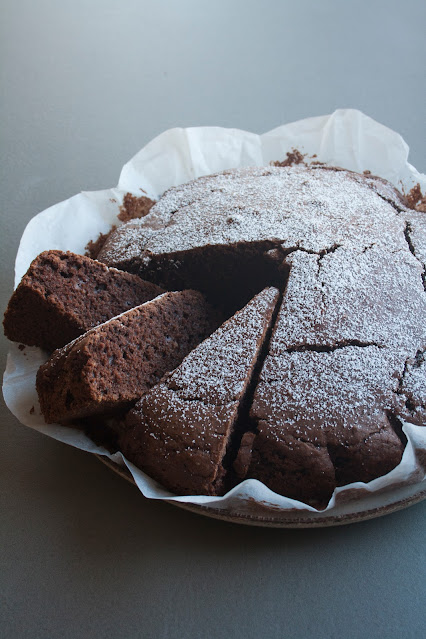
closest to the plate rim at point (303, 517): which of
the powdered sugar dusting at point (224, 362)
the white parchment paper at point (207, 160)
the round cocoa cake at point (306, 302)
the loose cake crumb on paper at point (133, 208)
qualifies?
the round cocoa cake at point (306, 302)

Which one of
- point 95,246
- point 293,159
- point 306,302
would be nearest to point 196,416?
point 306,302

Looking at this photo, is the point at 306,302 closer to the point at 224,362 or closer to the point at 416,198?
the point at 224,362

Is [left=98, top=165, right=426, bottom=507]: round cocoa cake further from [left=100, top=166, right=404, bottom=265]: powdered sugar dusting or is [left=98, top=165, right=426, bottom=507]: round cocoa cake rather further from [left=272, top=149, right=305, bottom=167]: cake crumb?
[left=272, top=149, right=305, bottom=167]: cake crumb

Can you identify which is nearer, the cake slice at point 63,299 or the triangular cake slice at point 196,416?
the triangular cake slice at point 196,416

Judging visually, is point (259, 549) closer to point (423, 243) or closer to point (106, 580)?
point (106, 580)

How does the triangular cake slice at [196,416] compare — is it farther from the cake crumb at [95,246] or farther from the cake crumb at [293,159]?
the cake crumb at [293,159]

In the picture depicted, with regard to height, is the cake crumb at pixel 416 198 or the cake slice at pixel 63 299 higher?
the cake crumb at pixel 416 198

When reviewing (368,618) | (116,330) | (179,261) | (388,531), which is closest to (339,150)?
(179,261)
